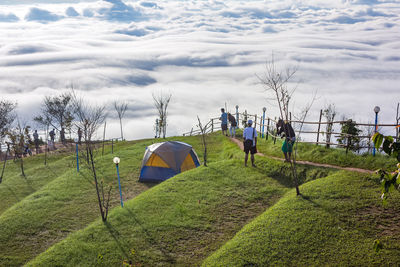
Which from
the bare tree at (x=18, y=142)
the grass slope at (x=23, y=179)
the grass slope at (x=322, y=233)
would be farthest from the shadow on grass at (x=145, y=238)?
the bare tree at (x=18, y=142)

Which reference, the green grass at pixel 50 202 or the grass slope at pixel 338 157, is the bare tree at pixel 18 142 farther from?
the grass slope at pixel 338 157

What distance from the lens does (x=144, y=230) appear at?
40.6ft

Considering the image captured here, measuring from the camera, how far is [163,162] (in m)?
20.5

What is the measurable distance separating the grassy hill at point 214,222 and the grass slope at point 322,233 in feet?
0.10

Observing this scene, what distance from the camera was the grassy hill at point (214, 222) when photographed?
1030 centimetres

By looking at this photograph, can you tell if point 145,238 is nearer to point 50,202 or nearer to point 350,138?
point 50,202

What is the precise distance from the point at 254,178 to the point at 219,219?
4033 millimetres

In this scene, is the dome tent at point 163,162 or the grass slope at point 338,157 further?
the dome tent at point 163,162

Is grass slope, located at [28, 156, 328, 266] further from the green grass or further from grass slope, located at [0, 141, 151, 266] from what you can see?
the green grass

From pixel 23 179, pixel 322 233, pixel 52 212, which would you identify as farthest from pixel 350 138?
pixel 23 179

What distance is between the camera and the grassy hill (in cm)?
1030

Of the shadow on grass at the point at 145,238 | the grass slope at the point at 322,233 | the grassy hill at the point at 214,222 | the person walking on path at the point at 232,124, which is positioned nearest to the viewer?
the grass slope at the point at 322,233

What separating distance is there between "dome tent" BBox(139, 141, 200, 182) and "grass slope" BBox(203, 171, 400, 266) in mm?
9026

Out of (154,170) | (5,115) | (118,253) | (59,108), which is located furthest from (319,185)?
(59,108)
